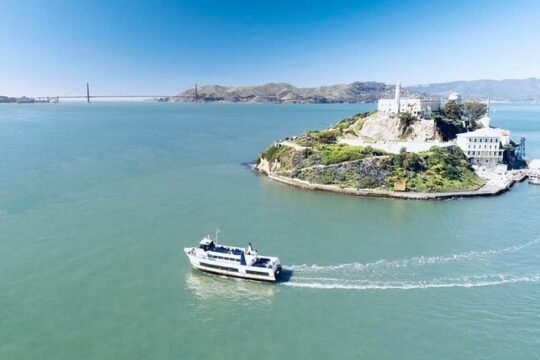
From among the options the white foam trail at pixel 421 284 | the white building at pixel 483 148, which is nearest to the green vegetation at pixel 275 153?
the white building at pixel 483 148

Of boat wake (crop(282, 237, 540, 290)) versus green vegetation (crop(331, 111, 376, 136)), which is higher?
green vegetation (crop(331, 111, 376, 136))

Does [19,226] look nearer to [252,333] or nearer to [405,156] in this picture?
[252,333]

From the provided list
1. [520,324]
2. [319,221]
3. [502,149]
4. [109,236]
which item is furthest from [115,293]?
[502,149]

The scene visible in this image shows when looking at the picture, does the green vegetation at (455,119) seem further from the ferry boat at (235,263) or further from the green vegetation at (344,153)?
the ferry boat at (235,263)

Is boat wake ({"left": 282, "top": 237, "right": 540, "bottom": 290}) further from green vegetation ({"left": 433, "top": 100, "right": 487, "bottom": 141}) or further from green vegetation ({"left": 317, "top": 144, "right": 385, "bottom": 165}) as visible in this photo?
green vegetation ({"left": 433, "top": 100, "right": 487, "bottom": 141})

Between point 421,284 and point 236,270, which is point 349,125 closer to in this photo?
point 421,284

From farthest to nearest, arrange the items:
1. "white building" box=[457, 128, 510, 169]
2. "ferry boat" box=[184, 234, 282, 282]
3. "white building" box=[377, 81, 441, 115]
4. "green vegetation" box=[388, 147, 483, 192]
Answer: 1. "white building" box=[377, 81, 441, 115]
2. "white building" box=[457, 128, 510, 169]
3. "green vegetation" box=[388, 147, 483, 192]
4. "ferry boat" box=[184, 234, 282, 282]

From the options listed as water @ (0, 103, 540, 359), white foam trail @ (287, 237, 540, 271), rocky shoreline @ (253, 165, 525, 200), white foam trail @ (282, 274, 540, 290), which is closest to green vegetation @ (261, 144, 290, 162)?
rocky shoreline @ (253, 165, 525, 200)
